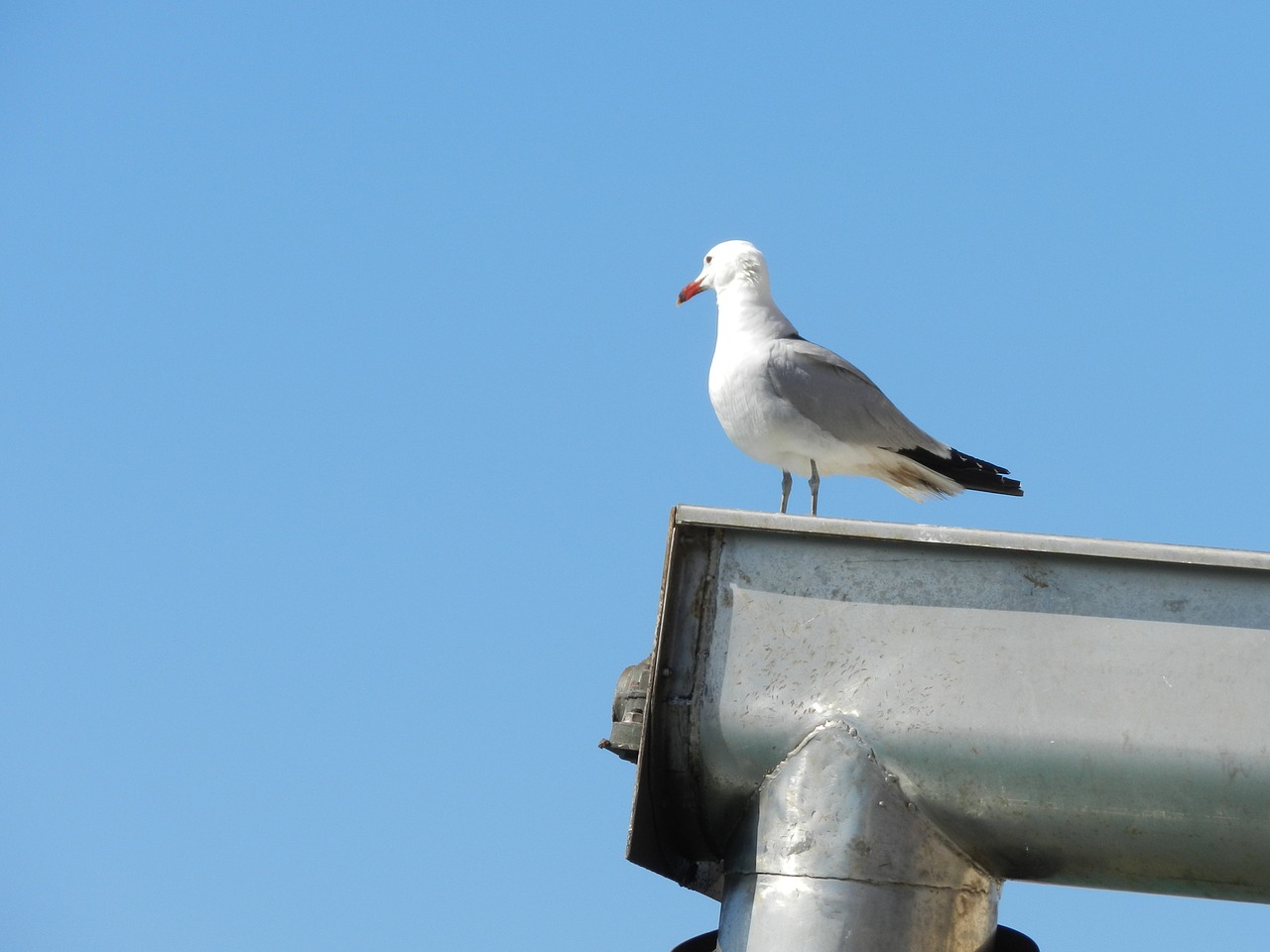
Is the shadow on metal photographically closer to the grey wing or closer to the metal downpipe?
the metal downpipe

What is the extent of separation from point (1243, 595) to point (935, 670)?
683 mm

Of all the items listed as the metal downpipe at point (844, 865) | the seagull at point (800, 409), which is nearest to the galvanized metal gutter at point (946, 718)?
the metal downpipe at point (844, 865)

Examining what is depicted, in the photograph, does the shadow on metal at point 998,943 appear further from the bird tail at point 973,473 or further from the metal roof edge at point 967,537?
the bird tail at point 973,473

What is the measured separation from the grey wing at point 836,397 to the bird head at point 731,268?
1.56 feet

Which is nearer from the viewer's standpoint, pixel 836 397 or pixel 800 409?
pixel 800 409

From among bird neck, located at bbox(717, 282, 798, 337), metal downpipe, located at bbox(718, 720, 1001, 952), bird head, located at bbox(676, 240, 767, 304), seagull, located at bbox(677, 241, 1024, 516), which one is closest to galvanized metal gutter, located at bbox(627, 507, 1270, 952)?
metal downpipe, located at bbox(718, 720, 1001, 952)

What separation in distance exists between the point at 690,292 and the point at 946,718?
5.12 metres

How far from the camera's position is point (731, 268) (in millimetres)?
8078

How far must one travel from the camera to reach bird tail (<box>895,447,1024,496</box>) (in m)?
8.17

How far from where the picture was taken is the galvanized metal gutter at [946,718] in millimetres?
3395

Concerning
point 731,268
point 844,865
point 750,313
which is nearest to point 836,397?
point 750,313

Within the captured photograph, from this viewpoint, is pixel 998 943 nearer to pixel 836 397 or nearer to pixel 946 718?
pixel 946 718

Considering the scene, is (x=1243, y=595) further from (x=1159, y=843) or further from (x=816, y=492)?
(x=816, y=492)

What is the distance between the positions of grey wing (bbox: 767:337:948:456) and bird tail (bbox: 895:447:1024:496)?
17 cm
